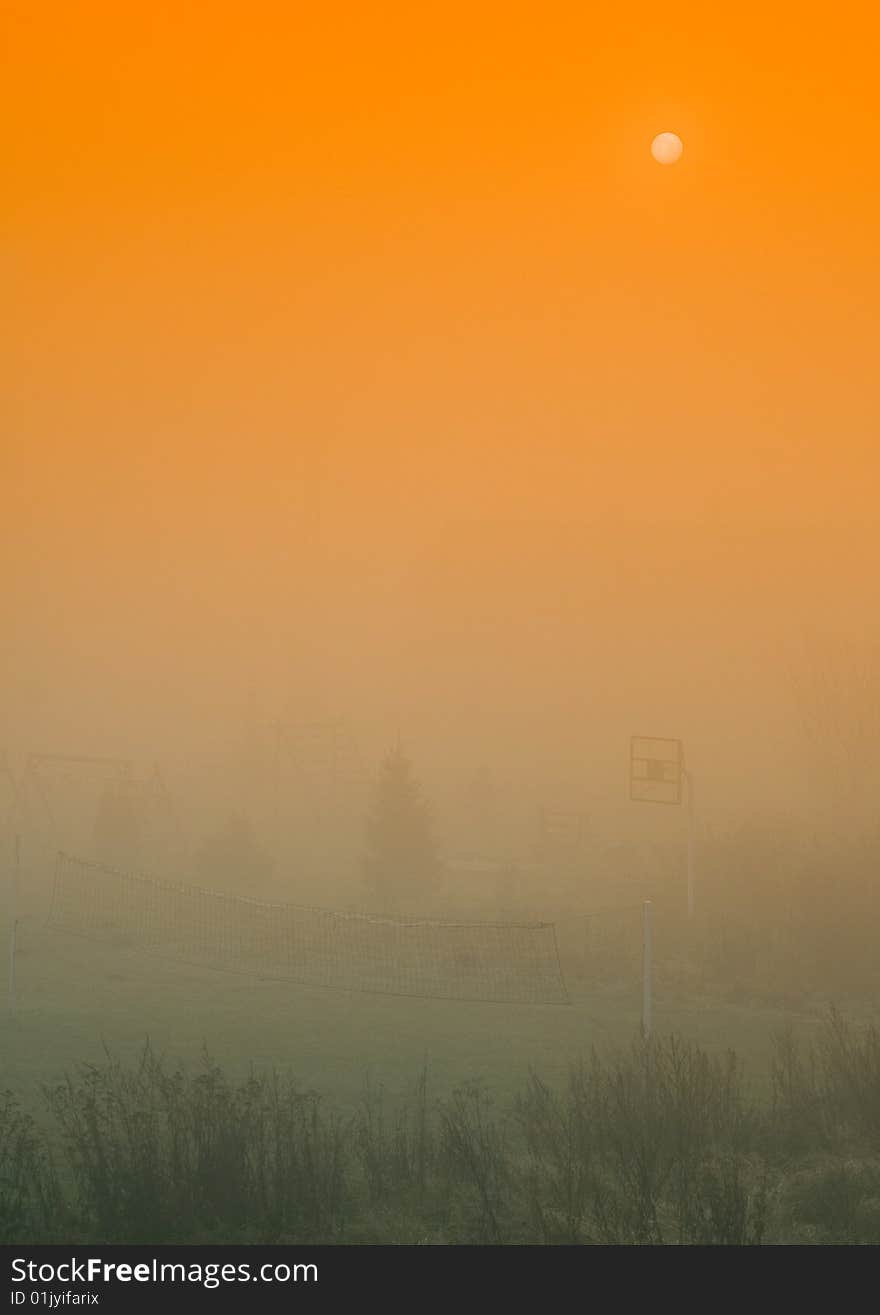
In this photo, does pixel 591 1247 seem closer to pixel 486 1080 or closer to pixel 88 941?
pixel 486 1080

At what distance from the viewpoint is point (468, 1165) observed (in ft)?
48.2

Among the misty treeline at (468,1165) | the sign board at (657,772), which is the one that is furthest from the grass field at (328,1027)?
the sign board at (657,772)

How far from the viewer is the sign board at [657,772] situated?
3794cm

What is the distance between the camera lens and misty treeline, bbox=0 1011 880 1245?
13.2m

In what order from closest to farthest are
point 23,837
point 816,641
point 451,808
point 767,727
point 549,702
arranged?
1. point 23,837
2. point 451,808
3. point 816,641
4. point 767,727
5. point 549,702

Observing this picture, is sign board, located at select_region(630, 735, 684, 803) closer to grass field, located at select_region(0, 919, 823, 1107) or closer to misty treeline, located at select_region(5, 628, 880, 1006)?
misty treeline, located at select_region(5, 628, 880, 1006)

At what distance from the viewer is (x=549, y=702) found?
4456 inches

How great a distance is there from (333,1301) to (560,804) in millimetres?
52575

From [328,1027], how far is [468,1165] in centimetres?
914

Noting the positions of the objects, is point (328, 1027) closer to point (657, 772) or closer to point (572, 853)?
point (657, 772)

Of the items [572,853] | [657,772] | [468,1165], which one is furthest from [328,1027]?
[572,853]

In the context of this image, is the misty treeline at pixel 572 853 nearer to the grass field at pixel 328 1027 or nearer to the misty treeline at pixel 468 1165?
the grass field at pixel 328 1027

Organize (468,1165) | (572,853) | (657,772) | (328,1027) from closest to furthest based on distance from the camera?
(468,1165) → (328,1027) → (657,772) → (572,853)

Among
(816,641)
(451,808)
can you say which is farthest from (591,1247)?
(816,641)
